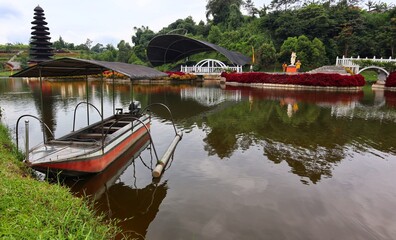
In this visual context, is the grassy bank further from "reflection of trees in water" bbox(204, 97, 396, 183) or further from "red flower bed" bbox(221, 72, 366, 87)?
"red flower bed" bbox(221, 72, 366, 87)

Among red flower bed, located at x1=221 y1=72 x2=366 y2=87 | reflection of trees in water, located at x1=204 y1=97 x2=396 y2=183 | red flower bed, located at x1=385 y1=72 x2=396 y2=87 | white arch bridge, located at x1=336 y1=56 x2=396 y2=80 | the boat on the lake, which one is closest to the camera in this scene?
the boat on the lake

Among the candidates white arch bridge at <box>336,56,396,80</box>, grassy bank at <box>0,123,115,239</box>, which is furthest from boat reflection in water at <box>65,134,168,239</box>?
white arch bridge at <box>336,56,396,80</box>

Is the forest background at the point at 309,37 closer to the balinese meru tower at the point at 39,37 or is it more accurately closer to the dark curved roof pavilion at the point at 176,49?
the dark curved roof pavilion at the point at 176,49

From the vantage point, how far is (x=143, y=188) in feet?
19.6

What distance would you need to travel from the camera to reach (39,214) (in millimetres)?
3432

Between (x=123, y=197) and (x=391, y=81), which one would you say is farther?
(x=391, y=81)

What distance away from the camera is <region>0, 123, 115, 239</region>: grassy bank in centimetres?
298

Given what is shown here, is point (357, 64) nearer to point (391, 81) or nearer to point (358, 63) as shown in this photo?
point (358, 63)

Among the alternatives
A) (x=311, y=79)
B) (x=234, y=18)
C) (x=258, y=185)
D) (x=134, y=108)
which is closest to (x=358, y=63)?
(x=311, y=79)

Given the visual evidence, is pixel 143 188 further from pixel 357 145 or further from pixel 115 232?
pixel 357 145

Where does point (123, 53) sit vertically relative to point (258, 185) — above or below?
above

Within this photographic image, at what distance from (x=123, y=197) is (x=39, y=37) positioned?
155ft

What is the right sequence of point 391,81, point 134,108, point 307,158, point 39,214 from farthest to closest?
point 391,81 → point 134,108 → point 307,158 → point 39,214

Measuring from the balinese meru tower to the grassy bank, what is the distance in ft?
149
